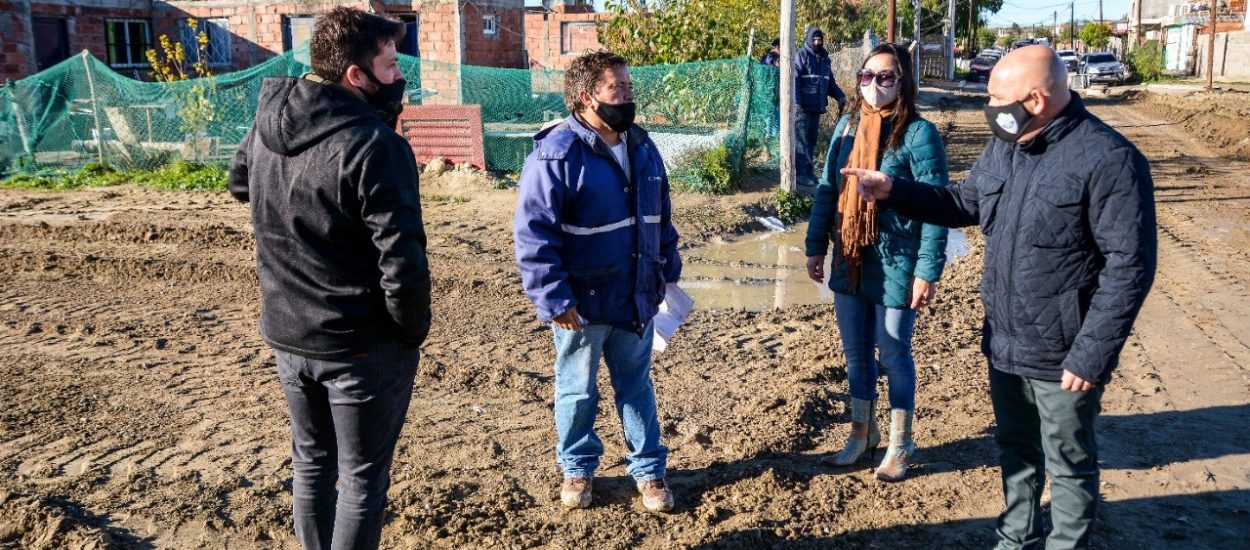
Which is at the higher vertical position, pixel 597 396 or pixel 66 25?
pixel 66 25

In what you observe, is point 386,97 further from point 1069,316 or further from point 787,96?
point 787,96

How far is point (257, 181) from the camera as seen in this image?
2.87 meters

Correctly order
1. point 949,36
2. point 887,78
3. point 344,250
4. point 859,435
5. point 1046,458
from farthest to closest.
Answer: point 949,36
point 859,435
point 887,78
point 1046,458
point 344,250

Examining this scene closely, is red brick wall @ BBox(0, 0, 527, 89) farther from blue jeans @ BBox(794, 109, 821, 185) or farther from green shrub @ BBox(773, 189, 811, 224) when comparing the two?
green shrub @ BBox(773, 189, 811, 224)

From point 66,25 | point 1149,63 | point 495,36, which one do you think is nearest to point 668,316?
point 495,36

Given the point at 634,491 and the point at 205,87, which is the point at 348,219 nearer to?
the point at 634,491

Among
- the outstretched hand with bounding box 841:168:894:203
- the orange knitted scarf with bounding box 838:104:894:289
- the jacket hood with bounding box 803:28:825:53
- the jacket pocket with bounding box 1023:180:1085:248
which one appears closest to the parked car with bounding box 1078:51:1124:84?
the jacket hood with bounding box 803:28:825:53

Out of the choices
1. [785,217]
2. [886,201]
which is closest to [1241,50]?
[785,217]

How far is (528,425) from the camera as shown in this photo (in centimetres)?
493

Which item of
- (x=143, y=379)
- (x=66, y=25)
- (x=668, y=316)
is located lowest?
(x=143, y=379)

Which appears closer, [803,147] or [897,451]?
[897,451]

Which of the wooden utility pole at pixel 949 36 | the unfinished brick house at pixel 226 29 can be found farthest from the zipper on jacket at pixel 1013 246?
the wooden utility pole at pixel 949 36

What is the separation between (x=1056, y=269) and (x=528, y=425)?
2.75m

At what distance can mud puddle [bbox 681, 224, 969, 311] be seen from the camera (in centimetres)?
764
